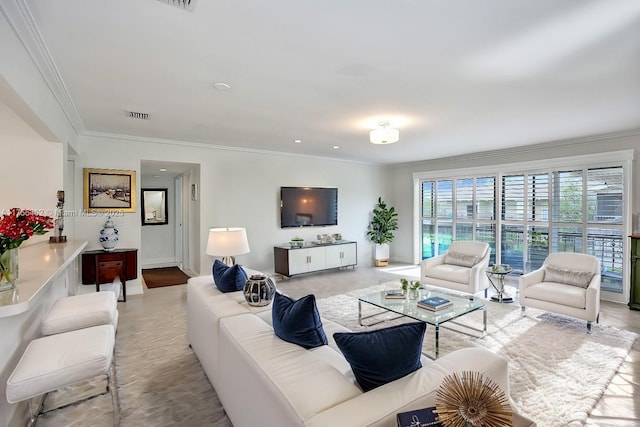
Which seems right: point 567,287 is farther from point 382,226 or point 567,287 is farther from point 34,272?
point 34,272

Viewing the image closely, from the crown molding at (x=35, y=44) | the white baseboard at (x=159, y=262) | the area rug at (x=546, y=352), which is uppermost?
the crown molding at (x=35, y=44)

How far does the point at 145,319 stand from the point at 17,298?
2.75m

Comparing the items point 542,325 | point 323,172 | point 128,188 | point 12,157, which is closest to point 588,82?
point 542,325

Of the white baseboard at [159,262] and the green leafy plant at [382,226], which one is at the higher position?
the green leafy plant at [382,226]

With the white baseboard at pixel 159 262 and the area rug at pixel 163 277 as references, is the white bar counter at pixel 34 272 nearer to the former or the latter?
the area rug at pixel 163 277

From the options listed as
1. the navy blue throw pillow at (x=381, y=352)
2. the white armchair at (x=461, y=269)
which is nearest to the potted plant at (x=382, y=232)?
the white armchair at (x=461, y=269)

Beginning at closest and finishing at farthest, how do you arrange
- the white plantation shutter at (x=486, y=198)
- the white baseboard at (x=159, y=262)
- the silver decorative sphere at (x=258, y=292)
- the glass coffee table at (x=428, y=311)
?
the silver decorative sphere at (x=258, y=292) < the glass coffee table at (x=428, y=311) < the white plantation shutter at (x=486, y=198) < the white baseboard at (x=159, y=262)

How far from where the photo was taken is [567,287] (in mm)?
3736

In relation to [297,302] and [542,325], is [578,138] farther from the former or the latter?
[297,302]

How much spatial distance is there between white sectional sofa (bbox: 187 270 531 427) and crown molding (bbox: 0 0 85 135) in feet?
6.92

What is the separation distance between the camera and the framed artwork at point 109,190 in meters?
4.61

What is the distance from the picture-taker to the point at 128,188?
192 inches

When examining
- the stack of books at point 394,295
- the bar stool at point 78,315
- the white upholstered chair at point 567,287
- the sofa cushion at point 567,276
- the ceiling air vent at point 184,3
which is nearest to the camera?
the ceiling air vent at point 184,3

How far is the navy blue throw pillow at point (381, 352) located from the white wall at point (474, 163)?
5106 mm
